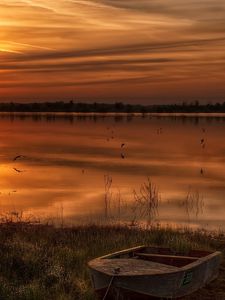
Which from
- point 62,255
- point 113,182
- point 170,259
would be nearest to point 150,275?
point 170,259

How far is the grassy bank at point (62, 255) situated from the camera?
28.9ft

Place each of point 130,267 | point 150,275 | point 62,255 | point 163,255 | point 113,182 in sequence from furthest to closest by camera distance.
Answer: point 113,182 < point 62,255 < point 163,255 < point 130,267 < point 150,275

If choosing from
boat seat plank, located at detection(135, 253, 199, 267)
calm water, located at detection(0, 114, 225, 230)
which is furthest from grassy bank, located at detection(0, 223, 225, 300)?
calm water, located at detection(0, 114, 225, 230)

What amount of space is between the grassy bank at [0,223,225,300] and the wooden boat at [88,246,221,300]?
46cm

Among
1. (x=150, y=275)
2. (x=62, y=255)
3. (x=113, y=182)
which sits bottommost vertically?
(x=113, y=182)

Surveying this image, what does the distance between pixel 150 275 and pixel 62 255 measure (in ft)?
11.1

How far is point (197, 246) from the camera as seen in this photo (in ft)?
40.0

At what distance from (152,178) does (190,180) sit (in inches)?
85.8

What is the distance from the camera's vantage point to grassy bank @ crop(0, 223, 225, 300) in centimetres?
880

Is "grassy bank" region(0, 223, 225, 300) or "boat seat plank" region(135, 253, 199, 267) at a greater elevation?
"boat seat plank" region(135, 253, 199, 267)

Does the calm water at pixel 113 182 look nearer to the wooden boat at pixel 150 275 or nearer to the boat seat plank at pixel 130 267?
the wooden boat at pixel 150 275

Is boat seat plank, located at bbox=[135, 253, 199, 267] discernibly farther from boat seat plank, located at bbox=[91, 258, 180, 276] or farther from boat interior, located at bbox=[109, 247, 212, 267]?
boat seat plank, located at bbox=[91, 258, 180, 276]

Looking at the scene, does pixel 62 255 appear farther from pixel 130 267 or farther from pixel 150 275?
pixel 150 275

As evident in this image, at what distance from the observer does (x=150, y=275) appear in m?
8.02
